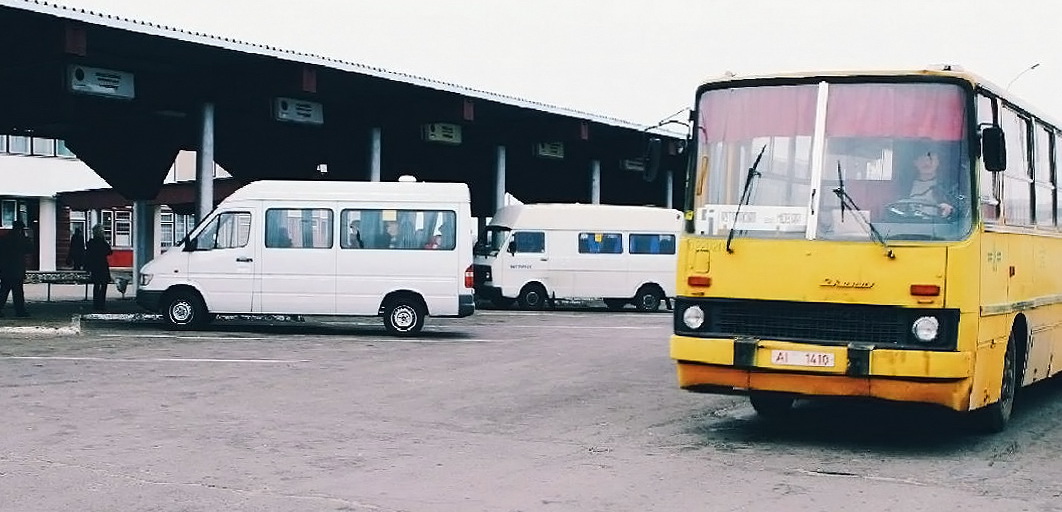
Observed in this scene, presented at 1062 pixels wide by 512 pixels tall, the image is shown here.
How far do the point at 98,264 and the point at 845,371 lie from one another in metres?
21.2

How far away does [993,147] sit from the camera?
9609mm

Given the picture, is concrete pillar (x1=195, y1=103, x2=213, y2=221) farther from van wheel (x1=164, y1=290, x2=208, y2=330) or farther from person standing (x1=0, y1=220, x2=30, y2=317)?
van wheel (x1=164, y1=290, x2=208, y2=330)

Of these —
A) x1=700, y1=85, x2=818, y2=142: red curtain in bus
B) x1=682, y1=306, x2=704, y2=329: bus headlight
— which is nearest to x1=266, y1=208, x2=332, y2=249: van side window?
x1=700, y1=85, x2=818, y2=142: red curtain in bus

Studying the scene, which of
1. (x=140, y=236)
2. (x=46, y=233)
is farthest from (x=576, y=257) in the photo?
(x=46, y=233)

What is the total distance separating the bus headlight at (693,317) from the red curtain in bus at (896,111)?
64.4 inches

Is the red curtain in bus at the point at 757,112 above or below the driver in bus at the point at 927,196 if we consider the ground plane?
above

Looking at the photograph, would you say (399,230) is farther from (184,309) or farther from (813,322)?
(813,322)

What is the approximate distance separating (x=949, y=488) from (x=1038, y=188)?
14.8 ft

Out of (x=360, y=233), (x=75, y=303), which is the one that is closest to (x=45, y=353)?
(x=360, y=233)

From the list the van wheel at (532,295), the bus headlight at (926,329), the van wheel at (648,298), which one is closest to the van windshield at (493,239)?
the van wheel at (532,295)

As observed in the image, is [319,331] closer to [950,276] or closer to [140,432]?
[140,432]

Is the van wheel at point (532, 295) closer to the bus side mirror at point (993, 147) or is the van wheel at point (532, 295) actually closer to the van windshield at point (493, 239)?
the van windshield at point (493, 239)

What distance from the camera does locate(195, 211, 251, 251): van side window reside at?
21.6 meters

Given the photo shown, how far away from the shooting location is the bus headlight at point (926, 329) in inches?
369
